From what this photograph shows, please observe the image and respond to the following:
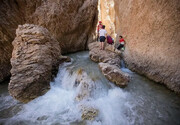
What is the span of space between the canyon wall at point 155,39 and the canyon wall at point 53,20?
432 cm

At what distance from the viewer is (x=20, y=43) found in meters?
3.82

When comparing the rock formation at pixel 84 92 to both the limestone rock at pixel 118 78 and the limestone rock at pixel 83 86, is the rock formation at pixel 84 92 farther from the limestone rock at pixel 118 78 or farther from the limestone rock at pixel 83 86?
the limestone rock at pixel 118 78

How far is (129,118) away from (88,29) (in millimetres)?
8866

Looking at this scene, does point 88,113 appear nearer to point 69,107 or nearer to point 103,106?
point 103,106

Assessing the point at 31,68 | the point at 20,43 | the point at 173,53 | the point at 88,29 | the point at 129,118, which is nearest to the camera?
the point at 129,118

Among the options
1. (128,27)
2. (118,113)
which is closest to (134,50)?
(128,27)

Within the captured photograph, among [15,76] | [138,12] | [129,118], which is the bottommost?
[129,118]

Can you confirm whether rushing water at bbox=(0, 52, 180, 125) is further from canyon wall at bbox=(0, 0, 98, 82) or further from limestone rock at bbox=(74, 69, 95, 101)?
canyon wall at bbox=(0, 0, 98, 82)

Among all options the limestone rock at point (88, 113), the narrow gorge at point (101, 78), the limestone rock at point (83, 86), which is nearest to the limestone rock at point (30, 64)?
the narrow gorge at point (101, 78)

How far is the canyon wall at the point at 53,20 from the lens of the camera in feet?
17.7

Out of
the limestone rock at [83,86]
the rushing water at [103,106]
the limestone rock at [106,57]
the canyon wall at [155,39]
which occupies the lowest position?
the rushing water at [103,106]

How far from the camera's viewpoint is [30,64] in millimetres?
3568

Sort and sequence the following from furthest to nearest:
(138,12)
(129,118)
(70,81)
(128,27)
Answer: (128,27) < (138,12) < (70,81) < (129,118)

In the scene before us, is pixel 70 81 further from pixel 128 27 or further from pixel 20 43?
pixel 128 27
